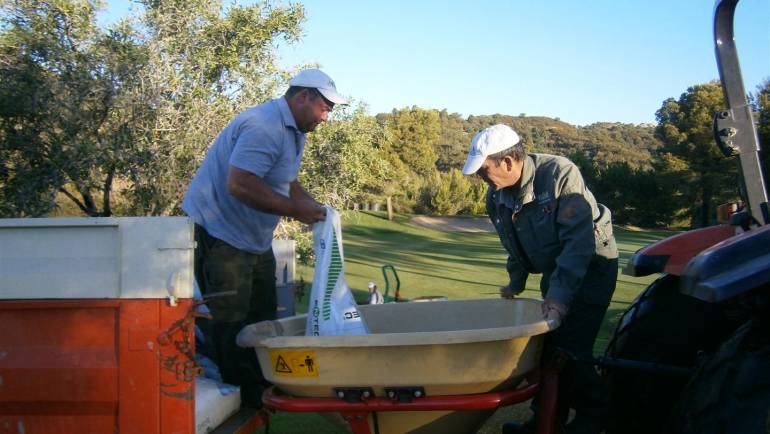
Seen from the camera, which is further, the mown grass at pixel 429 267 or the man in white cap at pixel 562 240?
the mown grass at pixel 429 267

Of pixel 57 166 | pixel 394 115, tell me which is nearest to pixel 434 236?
pixel 394 115

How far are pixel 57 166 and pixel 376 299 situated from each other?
6.47 metres

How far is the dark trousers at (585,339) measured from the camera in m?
3.58

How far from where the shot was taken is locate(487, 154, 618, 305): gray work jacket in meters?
3.51

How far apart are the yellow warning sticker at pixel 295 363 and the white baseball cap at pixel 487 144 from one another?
4.33ft

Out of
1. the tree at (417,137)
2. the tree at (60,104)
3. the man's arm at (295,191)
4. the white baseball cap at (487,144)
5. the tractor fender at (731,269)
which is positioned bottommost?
the tractor fender at (731,269)

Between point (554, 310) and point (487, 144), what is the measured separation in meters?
0.89

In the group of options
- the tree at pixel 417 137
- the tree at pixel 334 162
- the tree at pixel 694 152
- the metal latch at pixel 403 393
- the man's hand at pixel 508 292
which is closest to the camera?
the metal latch at pixel 403 393

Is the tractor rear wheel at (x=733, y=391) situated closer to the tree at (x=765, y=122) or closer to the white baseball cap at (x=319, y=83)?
the tree at (x=765, y=122)

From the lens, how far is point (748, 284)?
2350 mm

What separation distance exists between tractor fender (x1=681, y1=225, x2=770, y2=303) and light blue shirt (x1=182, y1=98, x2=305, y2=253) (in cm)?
202

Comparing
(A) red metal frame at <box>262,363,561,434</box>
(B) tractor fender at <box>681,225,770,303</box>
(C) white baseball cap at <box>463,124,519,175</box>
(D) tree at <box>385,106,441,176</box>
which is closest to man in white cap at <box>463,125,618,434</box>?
(C) white baseball cap at <box>463,124,519,175</box>

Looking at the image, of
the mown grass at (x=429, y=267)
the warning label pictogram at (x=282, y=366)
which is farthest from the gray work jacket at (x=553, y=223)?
the mown grass at (x=429, y=267)

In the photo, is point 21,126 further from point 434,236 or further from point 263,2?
point 434,236
